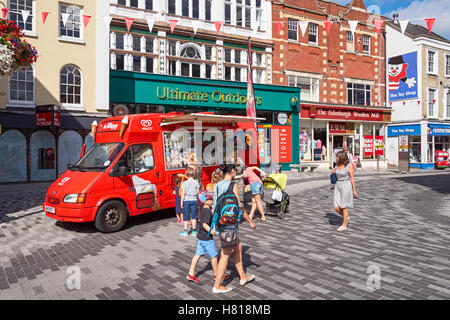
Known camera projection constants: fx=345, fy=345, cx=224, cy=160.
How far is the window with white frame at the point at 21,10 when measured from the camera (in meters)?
14.8

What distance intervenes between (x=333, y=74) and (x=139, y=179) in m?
20.1

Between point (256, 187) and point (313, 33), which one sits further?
point (313, 33)

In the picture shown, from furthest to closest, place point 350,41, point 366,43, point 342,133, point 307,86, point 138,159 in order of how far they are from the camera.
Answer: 1. point 366,43
2. point 350,41
3. point 342,133
4. point 307,86
5. point 138,159

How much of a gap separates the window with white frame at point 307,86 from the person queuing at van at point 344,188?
53.7ft

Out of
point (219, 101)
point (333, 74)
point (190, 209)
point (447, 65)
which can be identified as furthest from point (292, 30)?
point (190, 209)

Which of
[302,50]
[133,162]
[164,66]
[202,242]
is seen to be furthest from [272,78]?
[202,242]

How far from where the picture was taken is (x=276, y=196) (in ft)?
28.2

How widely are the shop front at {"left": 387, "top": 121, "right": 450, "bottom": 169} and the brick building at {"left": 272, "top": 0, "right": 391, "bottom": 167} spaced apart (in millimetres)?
1287

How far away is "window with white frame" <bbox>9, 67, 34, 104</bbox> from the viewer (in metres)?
14.9

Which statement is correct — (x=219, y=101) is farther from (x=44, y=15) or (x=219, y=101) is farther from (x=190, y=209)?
(x=190, y=209)
